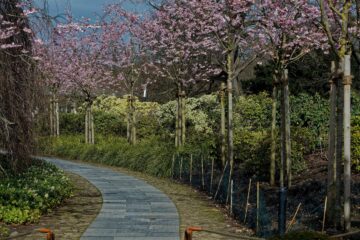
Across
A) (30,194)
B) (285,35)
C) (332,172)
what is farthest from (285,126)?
(30,194)

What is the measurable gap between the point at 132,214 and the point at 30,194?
2081 mm

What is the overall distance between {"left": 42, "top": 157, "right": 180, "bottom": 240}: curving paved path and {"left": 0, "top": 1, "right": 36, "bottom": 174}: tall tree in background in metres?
2.36

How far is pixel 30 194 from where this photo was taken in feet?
33.3

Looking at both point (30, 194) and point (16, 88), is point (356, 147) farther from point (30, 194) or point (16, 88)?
point (16, 88)

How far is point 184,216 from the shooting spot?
10.8m

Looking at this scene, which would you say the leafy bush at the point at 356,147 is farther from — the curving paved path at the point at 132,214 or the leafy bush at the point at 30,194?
the leafy bush at the point at 30,194

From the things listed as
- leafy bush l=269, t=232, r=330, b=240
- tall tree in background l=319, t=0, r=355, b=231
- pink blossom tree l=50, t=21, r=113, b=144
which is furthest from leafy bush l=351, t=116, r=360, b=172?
pink blossom tree l=50, t=21, r=113, b=144

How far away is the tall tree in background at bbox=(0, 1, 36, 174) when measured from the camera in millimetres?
10422

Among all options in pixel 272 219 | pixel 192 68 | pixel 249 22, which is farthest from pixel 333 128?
pixel 192 68

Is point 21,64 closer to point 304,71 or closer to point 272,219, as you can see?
point 272,219

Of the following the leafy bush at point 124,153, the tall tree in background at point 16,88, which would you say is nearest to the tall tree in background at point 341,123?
the tall tree in background at point 16,88

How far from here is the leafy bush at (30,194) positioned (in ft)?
31.0

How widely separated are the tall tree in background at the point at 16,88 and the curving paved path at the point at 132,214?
7.75 ft

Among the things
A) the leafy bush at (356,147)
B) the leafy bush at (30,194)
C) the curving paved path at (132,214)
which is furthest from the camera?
the leafy bush at (356,147)
